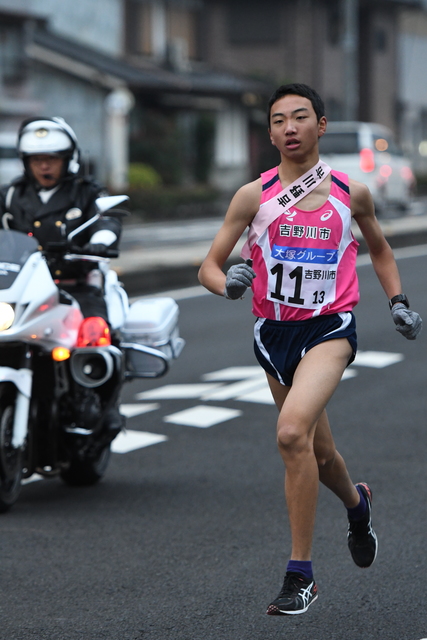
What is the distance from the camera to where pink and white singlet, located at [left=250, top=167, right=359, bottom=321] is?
4777 mm

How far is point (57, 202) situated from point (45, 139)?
348mm

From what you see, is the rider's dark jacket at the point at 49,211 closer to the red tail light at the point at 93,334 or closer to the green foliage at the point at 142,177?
the red tail light at the point at 93,334

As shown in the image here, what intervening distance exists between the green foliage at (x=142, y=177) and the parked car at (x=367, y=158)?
25.0 ft

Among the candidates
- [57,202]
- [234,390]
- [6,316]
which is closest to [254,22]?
[234,390]

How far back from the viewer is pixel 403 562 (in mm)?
5438

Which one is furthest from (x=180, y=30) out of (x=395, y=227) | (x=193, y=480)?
(x=193, y=480)

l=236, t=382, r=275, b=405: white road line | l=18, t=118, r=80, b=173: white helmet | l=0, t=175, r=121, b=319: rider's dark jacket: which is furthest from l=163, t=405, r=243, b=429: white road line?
l=18, t=118, r=80, b=173: white helmet

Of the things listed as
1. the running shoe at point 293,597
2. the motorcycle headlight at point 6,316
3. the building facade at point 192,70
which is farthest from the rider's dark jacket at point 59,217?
the building facade at point 192,70

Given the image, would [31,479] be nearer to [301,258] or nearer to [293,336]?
[293,336]

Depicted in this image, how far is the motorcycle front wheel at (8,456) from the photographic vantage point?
6.13m

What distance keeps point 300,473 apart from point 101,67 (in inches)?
1419

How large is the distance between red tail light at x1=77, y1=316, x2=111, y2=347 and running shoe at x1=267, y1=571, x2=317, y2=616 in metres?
2.41

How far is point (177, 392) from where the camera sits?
9.91 metres

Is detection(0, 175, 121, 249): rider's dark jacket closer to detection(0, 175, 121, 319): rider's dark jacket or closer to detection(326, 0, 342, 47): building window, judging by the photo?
detection(0, 175, 121, 319): rider's dark jacket
